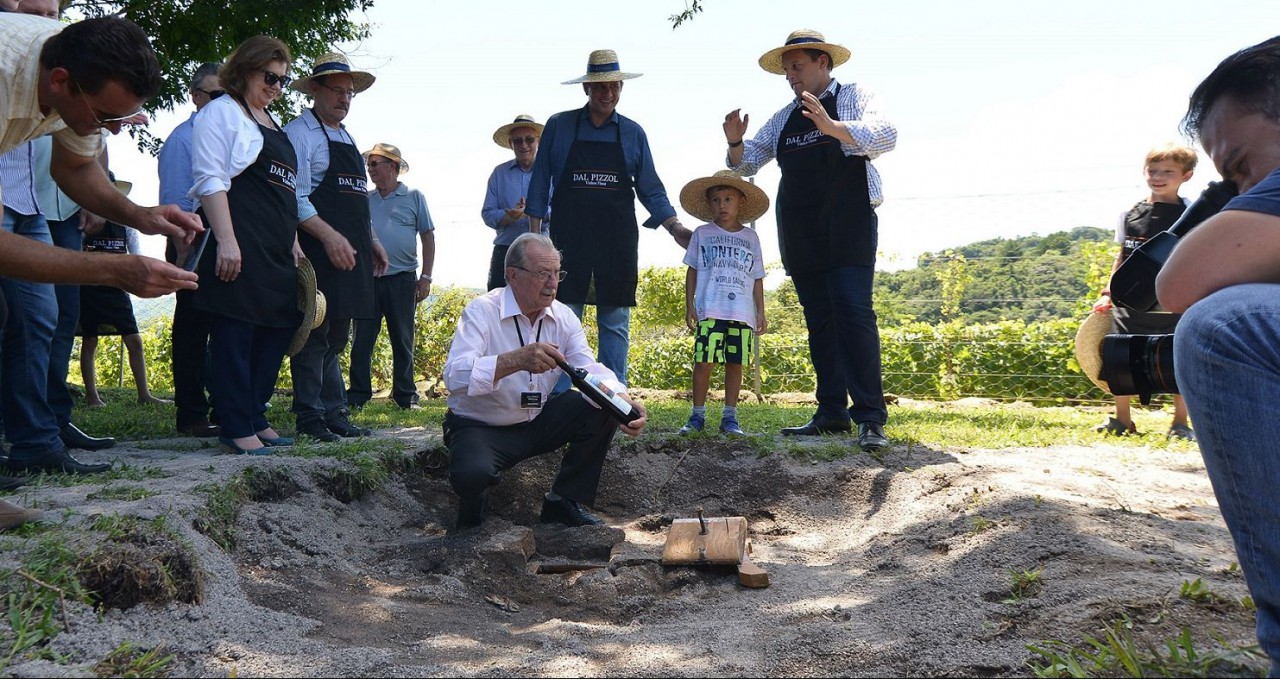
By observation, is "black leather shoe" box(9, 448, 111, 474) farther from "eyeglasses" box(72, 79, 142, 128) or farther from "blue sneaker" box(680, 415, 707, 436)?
"blue sneaker" box(680, 415, 707, 436)

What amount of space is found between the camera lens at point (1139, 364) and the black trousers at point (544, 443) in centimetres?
236

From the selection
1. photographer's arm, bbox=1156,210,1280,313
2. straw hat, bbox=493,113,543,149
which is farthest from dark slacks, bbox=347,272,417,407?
photographer's arm, bbox=1156,210,1280,313

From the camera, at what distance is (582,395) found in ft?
14.3

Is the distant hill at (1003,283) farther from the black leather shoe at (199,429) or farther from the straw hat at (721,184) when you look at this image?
the black leather shoe at (199,429)

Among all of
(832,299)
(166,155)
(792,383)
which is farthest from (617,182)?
(792,383)

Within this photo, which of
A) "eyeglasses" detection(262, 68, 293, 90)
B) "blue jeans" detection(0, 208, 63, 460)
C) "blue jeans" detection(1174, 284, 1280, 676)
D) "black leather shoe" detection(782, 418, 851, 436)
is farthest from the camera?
"black leather shoe" detection(782, 418, 851, 436)

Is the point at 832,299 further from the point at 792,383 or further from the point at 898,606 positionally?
the point at 792,383

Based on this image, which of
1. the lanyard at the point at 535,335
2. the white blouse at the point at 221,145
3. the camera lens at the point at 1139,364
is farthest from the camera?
the white blouse at the point at 221,145

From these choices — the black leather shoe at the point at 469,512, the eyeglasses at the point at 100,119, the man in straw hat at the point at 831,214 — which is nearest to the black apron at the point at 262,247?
the black leather shoe at the point at 469,512

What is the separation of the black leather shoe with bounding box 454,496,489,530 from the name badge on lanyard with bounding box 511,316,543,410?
1.50 ft

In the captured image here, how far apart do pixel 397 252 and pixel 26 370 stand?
13.4ft

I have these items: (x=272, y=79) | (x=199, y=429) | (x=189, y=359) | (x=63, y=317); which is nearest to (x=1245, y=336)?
(x=272, y=79)

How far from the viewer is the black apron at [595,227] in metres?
5.93

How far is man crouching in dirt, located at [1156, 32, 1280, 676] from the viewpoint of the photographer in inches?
75.7
